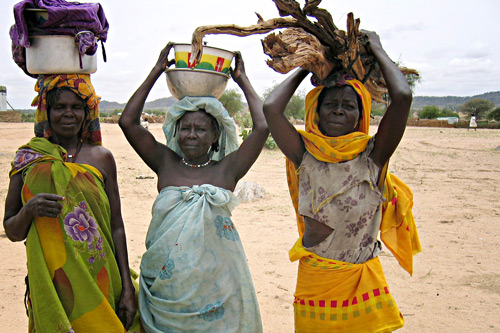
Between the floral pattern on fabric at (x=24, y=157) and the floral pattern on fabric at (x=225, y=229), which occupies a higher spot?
the floral pattern on fabric at (x=24, y=157)

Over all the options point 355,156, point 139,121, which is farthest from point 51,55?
point 355,156

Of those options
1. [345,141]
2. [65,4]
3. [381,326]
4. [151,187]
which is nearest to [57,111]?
[65,4]

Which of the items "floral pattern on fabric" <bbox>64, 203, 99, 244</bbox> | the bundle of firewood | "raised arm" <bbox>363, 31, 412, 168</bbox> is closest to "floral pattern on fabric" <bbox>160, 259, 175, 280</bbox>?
"floral pattern on fabric" <bbox>64, 203, 99, 244</bbox>

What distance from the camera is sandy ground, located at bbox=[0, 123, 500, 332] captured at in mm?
3688

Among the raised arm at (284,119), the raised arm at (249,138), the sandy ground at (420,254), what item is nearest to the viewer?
the raised arm at (284,119)

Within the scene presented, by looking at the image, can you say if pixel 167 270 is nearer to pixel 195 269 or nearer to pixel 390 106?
pixel 195 269

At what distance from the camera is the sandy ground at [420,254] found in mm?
3688

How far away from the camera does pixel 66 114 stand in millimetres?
2229

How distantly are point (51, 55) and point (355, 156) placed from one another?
1553 mm

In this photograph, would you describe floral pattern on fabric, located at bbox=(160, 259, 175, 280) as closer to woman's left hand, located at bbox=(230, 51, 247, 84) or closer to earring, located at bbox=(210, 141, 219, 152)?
earring, located at bbox=(210, 141, 219, 152)

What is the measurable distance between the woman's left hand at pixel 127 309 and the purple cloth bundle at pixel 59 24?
1.23m

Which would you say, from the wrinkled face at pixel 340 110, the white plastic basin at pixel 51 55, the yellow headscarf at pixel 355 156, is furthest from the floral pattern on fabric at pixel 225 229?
the white plastic basin at pixel 51 55

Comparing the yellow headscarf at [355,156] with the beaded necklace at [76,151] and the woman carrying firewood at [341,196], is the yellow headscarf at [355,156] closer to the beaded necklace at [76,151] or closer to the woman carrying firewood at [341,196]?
the woman carrying firewood at [341,196]

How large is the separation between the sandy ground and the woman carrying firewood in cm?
130
